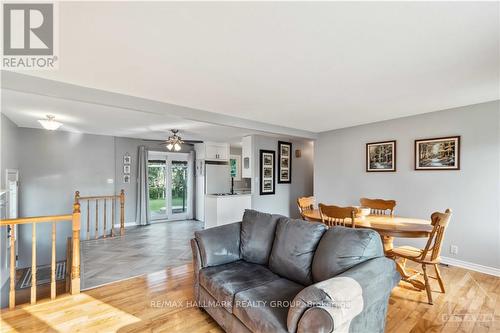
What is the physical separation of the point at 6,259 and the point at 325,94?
5731 mm

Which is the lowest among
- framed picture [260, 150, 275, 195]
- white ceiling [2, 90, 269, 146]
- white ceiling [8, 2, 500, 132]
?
framed picture [260, 150, 275, 195]

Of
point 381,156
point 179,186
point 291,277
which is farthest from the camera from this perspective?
point 179,186

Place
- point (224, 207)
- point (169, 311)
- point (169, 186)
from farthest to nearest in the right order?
point (169, 186), point (224, 207), point (169, 311)

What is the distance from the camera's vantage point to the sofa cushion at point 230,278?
1.95 m

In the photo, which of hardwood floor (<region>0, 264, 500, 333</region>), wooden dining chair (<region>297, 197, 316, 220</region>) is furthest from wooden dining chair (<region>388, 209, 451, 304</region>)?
wooden dining chair (<region>297, 197, 316, 220</region>)

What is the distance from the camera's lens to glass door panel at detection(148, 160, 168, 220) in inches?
270

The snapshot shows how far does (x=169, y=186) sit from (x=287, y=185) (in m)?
3.46

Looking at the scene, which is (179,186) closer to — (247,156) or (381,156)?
(247,156)

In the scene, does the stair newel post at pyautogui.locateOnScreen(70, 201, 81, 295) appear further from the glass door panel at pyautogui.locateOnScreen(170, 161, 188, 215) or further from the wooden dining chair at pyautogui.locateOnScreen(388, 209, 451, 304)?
the glass door panel at pyautogui.locateOnScreen(170, 161, 188, 215)

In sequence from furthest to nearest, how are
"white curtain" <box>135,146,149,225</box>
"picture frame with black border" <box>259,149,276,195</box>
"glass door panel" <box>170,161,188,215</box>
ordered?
"glass door panel" <box>170,161,188,215</box> < "white curtain" <box>135,146,149,225</box> < "picture frame with black border" <box>259,149,276,195</box>

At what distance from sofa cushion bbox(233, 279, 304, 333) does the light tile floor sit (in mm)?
2083

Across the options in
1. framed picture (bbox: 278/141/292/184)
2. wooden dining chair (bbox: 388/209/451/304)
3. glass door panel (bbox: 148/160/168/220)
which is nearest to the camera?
wooden dining chair (bbox: 388/209/451/304)

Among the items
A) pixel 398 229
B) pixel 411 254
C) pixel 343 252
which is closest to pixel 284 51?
pixel 343 252

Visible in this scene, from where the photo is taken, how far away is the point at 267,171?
19.0 feet
